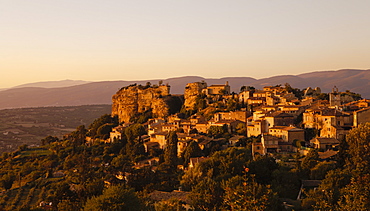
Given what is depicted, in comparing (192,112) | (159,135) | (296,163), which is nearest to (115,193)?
(296,163)

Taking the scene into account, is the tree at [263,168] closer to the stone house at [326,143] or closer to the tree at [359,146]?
the tree at [359,146]

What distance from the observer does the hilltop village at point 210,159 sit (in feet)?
86.9

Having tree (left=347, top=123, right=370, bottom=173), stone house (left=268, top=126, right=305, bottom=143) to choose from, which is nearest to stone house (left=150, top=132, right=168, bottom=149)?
stone house (left=268, top=126, right=305, bottom=143)

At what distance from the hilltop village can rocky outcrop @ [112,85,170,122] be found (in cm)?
23

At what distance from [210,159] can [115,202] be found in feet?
52.6

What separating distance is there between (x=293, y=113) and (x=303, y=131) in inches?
281

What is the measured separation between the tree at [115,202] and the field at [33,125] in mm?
86793

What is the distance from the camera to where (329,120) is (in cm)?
4412

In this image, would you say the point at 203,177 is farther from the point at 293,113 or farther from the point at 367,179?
the point at 293,113

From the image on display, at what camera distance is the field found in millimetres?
118537

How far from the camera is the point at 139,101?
81438mm

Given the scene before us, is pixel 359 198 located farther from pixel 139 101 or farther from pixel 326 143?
pixel 139 101

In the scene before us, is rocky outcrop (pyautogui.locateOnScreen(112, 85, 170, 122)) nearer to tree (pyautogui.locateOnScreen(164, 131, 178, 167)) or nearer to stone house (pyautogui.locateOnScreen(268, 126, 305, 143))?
tree (pyautogui.locateOnScreen(164, 131, 178, 167))

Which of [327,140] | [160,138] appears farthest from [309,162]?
[160,138]
